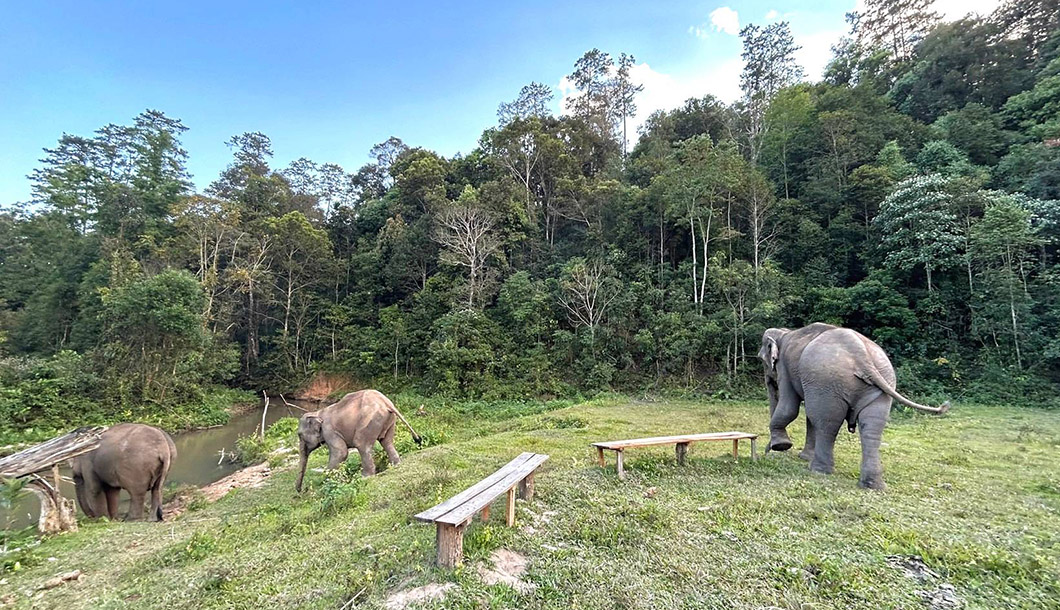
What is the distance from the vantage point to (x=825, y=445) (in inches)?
242

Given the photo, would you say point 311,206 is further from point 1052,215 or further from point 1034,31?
point 1034,31

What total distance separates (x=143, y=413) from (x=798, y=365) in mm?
22002

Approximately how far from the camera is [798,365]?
22.3 feet

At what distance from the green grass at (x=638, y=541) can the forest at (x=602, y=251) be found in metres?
10.4

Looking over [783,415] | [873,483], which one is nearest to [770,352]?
[783,415]

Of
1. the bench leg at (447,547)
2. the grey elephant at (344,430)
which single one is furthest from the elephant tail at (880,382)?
the grey elephant at (344,430)

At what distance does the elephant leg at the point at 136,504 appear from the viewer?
7363mm

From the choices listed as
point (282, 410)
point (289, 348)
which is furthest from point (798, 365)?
point (289, 348)

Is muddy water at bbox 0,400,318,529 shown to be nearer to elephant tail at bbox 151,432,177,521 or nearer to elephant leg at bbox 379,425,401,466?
elephant tail at bbox 151,432,177,521

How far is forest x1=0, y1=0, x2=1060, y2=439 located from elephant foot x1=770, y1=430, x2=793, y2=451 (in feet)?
30.9

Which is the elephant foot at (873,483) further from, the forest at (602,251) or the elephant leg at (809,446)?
the forest at (602,251)

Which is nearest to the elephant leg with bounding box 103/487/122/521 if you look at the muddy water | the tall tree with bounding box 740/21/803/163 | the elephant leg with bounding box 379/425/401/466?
the muddy water

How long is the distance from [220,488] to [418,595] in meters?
9.33

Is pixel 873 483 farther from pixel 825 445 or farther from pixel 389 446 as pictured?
Result: pixel 389 446
